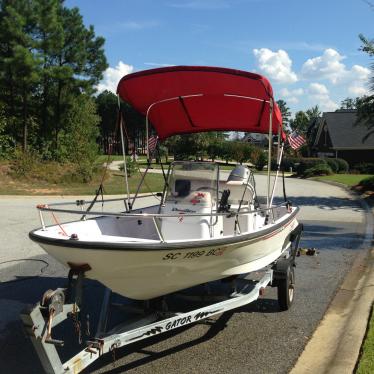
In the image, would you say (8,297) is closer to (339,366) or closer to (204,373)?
(204,373)

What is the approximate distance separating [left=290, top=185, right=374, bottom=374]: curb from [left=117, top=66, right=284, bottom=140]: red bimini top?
8.73ft

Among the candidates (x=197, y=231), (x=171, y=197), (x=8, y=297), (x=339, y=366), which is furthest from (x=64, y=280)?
(x=339, y=366)

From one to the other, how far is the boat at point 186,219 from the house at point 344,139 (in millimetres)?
42810

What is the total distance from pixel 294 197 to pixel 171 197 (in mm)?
17169

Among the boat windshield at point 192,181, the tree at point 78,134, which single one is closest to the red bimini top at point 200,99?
the boat windshield at point 192,181

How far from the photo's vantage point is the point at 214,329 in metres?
5.64

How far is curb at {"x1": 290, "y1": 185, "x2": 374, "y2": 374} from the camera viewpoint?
4.70 m

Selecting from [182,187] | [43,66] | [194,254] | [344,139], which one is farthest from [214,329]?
[344,139]

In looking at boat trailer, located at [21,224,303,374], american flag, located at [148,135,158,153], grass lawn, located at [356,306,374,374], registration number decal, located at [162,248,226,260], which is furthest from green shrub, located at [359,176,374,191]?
registration number decal, located at [162,248,226,260]

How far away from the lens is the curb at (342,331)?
470cm

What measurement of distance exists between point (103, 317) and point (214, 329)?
1.54 metres

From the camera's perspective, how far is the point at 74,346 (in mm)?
5117

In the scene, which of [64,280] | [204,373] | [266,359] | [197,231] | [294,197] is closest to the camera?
[204,373]

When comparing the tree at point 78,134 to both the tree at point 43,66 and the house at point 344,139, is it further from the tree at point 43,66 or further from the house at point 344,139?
the house at point 344,139
